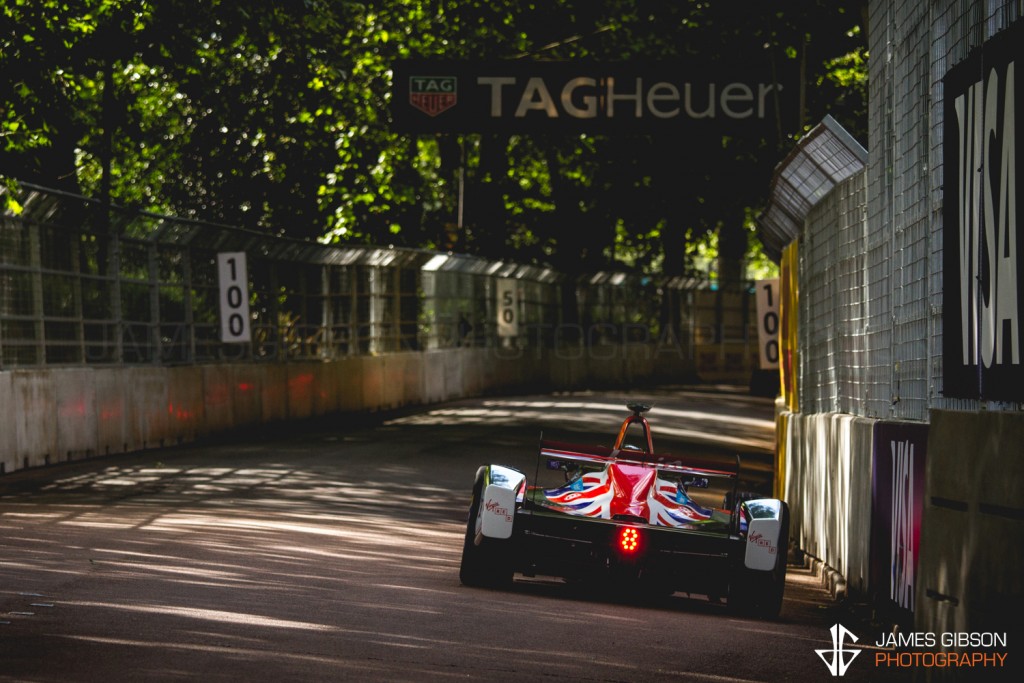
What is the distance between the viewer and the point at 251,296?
28.7 m

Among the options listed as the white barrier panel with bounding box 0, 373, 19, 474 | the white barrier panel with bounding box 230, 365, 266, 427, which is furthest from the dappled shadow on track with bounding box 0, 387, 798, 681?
the white barrier panel with bounding box 230, 365, 266, 427

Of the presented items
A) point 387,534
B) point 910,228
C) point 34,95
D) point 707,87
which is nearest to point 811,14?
point 707,87

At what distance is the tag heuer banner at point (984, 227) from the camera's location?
5.73m

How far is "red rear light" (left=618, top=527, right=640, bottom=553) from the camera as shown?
9.27m

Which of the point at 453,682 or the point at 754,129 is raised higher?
the point at 754,129

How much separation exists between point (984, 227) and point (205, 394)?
18.7 metres

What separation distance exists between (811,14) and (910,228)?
12946 millimetres

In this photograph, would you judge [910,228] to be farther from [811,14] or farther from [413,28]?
[413,28]

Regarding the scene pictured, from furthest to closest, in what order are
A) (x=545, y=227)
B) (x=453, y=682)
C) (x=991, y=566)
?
(x=545, y=227) < (x=453, y=682) < (x=991, y=566)

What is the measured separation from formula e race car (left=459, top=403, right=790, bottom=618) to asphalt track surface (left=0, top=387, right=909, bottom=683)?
0.20 metres

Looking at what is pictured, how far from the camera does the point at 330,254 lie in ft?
104

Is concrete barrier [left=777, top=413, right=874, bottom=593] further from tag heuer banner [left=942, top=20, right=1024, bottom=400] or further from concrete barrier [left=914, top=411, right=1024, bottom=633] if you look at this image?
concrete barrier [left=914, top=411, right=1024, bottom=633]

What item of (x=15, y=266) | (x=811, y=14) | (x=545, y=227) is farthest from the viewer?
(x=545, y=227)

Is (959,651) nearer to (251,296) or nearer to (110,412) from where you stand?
(110,412)
